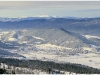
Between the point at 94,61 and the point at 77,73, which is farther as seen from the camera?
the point at 94,61

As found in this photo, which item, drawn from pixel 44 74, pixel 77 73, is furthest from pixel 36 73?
pixel 77 73

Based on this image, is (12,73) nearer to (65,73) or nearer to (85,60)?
(65,73)

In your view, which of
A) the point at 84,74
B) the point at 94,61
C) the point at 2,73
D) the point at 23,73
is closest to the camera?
the point at 2,73

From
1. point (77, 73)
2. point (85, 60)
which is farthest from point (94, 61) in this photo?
point (77, 73)

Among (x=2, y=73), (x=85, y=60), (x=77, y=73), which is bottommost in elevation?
(x=85, y=60)

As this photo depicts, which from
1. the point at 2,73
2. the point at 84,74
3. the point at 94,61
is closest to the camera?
the point at 2,73

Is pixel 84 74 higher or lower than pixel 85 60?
higher

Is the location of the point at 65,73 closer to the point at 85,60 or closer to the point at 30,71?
the point at 30,71

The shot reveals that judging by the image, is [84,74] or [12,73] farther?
[84,74]

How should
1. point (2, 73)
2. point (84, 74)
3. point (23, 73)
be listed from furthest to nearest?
point (84, 74) < point (23, 73) < point (2, 73)
